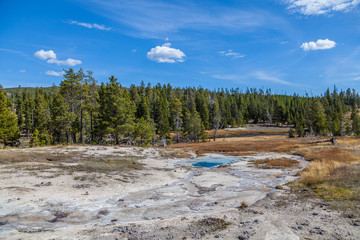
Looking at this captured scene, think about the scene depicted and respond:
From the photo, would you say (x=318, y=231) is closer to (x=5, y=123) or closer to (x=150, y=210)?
(x=150, y=210)

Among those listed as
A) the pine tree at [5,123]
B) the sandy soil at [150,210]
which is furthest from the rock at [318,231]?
the pine tree at [5,123]

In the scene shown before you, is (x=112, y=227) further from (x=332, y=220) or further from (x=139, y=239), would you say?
(x=332, y=220)

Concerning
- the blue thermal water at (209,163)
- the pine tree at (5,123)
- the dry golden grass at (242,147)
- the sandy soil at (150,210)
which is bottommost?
the blue thermal water at (209,163)

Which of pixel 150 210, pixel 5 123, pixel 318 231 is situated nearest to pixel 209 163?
pixel 150 210

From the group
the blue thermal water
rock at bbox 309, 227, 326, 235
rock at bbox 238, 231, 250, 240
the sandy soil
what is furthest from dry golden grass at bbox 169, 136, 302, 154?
rock at bbox 238, 231, 250, 240

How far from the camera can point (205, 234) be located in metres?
8.16

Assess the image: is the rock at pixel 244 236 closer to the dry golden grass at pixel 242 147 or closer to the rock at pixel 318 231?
the rock at pixel 318 231

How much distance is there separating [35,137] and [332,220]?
151 ft

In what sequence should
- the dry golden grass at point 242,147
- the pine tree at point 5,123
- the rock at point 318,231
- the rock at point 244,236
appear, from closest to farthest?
the rock at point 244,236 → the rock at point 318,231 → the pine tree at point 5,123 → the dry golden grass at point 242,147

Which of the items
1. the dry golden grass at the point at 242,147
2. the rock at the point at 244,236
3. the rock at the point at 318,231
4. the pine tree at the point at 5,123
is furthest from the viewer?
the dry golden grass at the point at 242,147

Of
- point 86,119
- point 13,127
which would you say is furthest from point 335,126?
point 13,127

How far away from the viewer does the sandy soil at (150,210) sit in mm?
8234

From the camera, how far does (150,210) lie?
11.1m

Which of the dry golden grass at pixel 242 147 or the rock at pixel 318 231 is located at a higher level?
the rock at pixel 318 231
